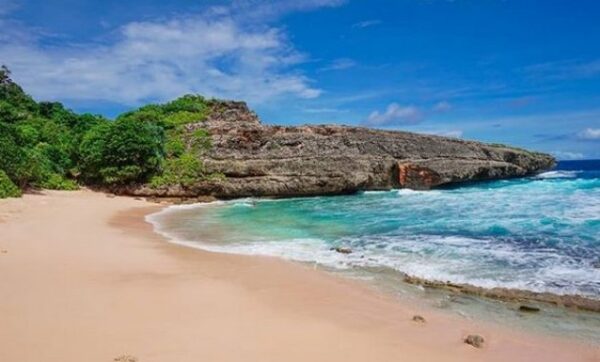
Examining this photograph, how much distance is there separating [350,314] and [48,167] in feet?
87.8

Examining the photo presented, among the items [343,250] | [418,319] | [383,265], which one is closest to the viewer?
[418,319]

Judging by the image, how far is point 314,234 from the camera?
15.6 meters

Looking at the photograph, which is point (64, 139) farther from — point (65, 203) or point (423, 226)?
point (423, 226)

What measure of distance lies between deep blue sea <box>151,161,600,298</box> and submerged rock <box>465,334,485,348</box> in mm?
2939

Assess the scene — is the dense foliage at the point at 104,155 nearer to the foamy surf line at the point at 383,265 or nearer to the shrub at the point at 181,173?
the shrub at the point at 181,173

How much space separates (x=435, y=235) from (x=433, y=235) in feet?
0.20

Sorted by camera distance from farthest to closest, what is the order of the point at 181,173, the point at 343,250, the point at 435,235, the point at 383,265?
the point at 181,173 → the point at 435,235 → the point at 343,250 → the point at 383,265

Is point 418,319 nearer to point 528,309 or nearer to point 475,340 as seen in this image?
→ point 475,340

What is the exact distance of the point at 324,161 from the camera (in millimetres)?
31875

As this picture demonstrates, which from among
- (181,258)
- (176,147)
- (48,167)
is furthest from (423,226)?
(48,167)

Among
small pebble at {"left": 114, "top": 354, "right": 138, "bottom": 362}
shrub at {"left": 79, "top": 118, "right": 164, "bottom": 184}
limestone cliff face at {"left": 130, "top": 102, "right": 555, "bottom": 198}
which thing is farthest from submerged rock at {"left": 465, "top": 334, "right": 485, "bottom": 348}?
shrub at {"left": 79, "top": 118, "right": 164, "bottom": 184}

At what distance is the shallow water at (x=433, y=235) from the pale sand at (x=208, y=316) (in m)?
1.93

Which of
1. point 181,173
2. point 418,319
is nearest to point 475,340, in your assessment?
point 418,319

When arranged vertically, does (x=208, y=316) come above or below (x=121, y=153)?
below
